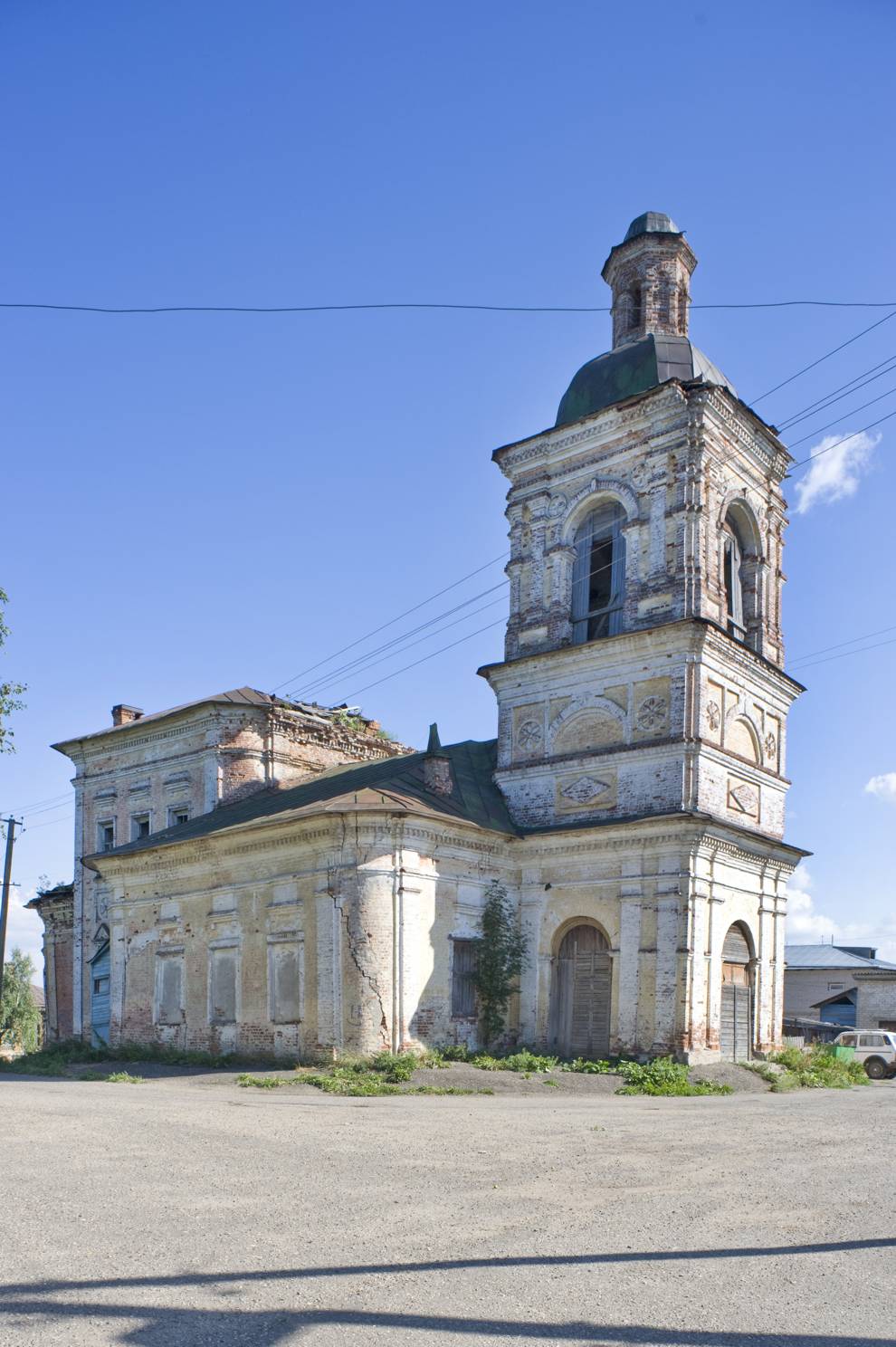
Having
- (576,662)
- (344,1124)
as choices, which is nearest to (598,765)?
(576,662)

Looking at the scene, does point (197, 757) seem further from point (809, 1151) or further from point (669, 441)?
point (809, 1151)

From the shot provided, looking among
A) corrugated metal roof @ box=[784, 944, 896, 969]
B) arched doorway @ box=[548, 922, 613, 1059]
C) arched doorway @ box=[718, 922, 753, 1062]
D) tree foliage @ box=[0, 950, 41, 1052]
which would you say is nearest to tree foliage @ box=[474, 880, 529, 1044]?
arched doorway @ box=[548, 922, 613, 1059]

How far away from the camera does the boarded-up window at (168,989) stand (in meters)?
24.1

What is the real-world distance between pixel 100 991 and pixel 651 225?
25.2 meters

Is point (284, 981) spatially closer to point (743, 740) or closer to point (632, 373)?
point (743, 740)

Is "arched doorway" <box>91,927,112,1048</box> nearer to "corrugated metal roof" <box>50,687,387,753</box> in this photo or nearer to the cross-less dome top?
"corrugated metal roof" <box>50,687,387,753</box>

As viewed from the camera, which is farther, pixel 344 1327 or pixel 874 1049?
pixel 874 1049

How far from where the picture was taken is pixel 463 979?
821 inches

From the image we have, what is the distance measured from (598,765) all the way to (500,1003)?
512cm

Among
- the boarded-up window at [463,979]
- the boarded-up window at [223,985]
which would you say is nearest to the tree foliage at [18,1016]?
the boarded-up window at [223,985]

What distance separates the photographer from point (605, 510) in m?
23.6

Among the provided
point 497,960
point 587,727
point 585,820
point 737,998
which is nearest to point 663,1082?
point 737,998

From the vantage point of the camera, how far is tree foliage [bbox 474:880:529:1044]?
20953mm

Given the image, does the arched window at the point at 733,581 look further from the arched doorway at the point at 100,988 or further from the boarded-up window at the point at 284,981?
the arched doorway at the point at 100,988
